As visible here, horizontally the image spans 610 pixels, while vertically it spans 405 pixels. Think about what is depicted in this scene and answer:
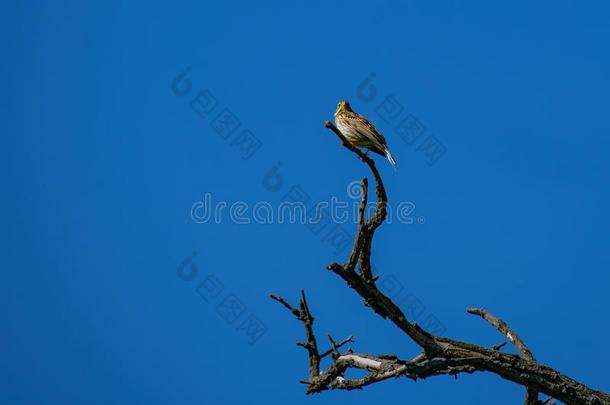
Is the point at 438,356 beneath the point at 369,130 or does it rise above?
beneath

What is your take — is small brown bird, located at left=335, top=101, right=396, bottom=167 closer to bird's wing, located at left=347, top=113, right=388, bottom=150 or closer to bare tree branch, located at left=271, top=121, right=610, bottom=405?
bird's wing, located at left=347, top=113, right=388, bottom=150

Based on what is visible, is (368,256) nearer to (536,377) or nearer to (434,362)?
(434,362)

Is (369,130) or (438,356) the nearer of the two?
(438,356)

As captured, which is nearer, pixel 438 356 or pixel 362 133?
pixel 438 356

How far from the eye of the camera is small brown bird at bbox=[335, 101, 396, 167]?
1108 cm

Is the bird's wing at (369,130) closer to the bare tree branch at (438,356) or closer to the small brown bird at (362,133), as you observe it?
the small brown bird at (362,133)

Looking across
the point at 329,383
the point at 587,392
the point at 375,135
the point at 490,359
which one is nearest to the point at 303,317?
the point at 329,383

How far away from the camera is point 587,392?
6.04m

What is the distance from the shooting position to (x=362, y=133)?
11.4 meters

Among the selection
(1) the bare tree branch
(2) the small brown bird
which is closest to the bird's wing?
(2) the small brown bird

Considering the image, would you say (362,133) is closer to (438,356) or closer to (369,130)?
(369,130)

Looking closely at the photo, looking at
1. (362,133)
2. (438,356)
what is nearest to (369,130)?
(362,133)

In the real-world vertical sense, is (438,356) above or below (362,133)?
below

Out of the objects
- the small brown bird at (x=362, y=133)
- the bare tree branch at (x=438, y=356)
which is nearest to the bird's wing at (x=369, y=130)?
the small brown bird at (x=362, y=133)
